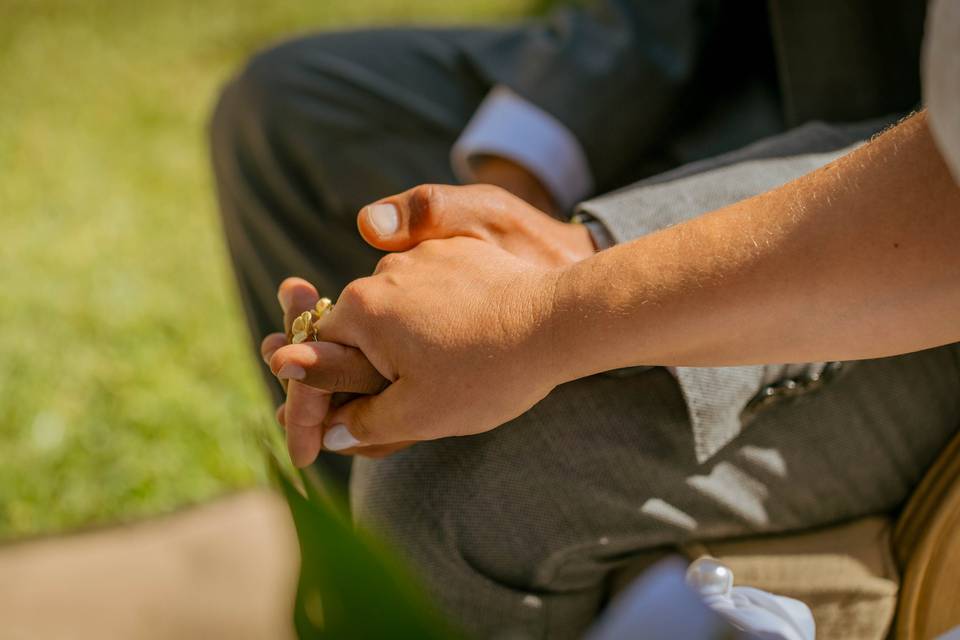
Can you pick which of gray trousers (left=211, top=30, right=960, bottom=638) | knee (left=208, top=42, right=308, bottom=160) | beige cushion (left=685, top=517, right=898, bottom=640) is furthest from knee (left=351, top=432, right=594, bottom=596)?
knee (left=208, top=42, right=308, bottom=160)

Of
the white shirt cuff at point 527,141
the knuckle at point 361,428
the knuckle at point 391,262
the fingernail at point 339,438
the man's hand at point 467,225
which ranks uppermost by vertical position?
the man's hand at point 467,225

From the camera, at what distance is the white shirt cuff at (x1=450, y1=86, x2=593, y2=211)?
3.05ft

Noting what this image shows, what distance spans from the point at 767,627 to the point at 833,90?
1.80 feet

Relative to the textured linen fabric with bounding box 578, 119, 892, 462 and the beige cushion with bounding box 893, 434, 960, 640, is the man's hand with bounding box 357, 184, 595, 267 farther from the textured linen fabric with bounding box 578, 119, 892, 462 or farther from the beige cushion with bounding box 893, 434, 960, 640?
the beige cushion with bounding box 893, 434, 960, 640

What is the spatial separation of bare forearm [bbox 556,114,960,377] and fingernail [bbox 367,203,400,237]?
15 centimetres

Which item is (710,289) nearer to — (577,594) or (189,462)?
(577,594)

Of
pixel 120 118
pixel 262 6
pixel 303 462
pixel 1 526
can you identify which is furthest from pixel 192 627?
pixel 262 6

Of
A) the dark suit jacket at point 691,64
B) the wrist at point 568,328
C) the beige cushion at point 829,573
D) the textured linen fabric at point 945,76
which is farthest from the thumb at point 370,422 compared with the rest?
the dark suit jacket at point 691,64

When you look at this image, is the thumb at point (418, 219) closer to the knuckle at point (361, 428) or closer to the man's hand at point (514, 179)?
the knuckle at point (361, 428)

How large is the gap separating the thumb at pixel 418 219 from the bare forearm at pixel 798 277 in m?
0.12

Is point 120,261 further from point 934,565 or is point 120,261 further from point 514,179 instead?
point 934,565

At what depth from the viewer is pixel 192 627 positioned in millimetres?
1137

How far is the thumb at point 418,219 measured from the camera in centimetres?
64

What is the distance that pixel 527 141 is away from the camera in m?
0.94
